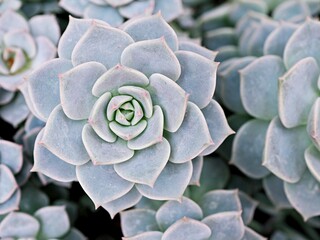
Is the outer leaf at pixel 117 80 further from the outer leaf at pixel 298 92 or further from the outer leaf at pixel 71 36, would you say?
the outer leaf at pixel 298 92

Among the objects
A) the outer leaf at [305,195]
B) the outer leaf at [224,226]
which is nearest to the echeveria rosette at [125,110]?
the outer leaf at [224,226]

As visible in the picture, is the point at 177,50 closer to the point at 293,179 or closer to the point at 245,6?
the point at 293,179

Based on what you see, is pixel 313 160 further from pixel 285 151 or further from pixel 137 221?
pixel 137 221

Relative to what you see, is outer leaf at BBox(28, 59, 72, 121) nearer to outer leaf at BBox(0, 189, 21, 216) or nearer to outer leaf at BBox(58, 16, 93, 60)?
outer leaf at BBox(58, 16, 93, 60)

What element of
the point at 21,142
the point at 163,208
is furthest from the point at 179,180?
the point at 21,142

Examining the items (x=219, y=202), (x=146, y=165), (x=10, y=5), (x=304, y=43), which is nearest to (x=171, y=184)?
(x=146, y=165)
